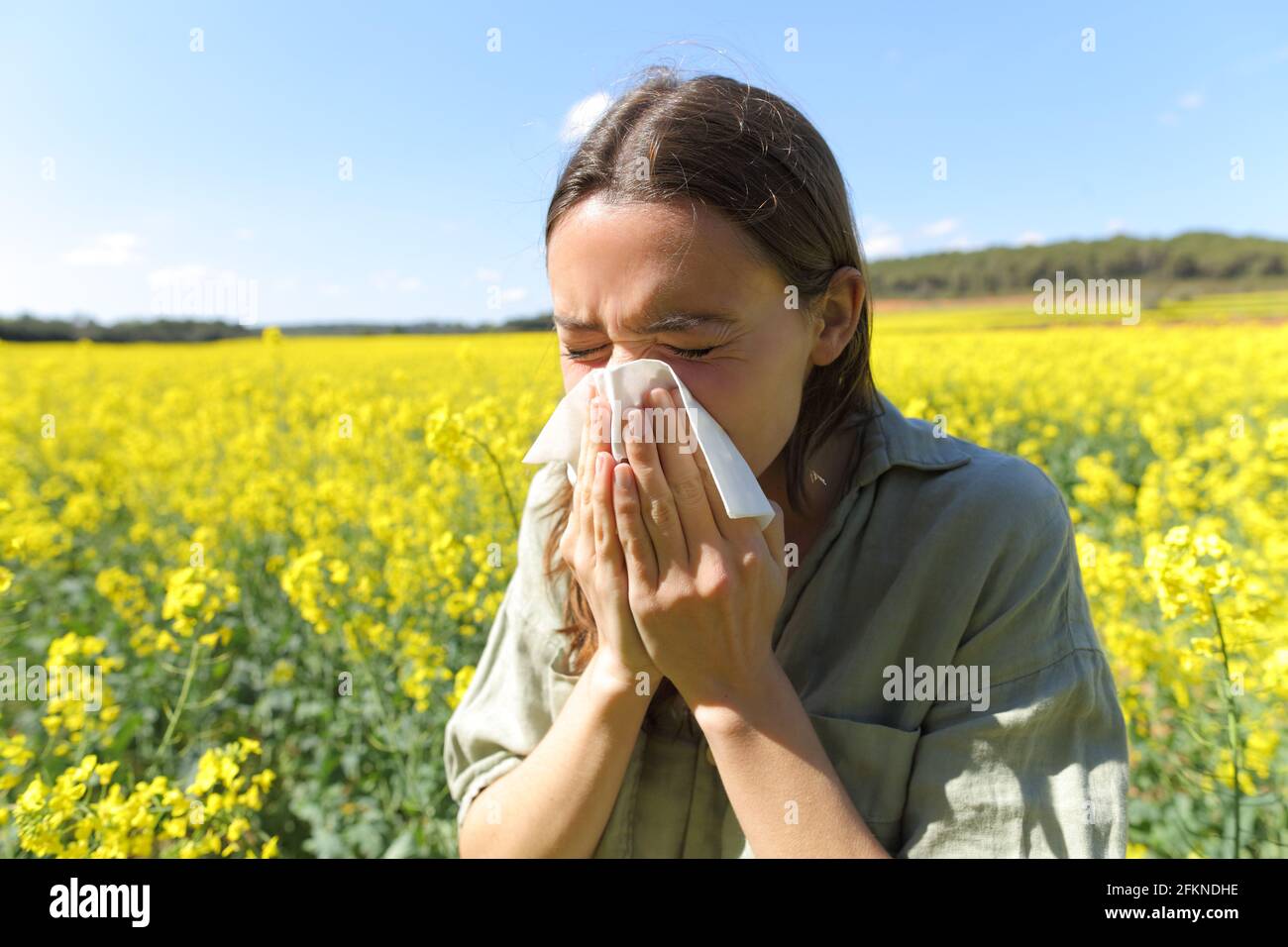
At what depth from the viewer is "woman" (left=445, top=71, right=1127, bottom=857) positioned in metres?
1.01

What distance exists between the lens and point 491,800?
1209 millimetres

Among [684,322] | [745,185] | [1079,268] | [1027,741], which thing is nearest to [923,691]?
[1027,741]

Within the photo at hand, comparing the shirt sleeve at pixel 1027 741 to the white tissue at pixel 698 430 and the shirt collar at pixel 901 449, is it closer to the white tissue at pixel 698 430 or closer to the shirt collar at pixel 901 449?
the shirt collar at pixel 901 449

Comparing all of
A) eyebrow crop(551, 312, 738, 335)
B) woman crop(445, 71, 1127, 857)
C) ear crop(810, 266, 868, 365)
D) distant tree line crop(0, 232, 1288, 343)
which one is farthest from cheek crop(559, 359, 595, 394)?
distant tree line crop(0, 232, 1288, 343)

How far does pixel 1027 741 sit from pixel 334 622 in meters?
2.19

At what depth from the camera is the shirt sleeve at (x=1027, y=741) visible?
1.00 metres

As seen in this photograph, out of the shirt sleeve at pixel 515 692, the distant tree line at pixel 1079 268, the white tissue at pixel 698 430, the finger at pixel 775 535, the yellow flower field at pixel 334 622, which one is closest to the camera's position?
the white tissue at pixel 698 430

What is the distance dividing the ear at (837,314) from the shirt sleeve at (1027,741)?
359 millimetres

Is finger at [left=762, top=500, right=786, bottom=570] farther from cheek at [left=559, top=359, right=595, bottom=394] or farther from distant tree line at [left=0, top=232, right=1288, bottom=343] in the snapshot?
distant tree line at [left=0, top=232, right=1288, bottom=343]

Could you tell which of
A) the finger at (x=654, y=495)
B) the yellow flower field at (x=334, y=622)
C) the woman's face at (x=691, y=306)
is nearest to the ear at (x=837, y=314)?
the woman's face at (x=691, y=306)

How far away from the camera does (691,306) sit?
1021 millimetres

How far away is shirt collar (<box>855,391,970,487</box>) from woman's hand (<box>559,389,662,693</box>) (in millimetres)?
401

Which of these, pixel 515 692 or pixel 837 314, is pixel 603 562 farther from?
pixel 837 314
